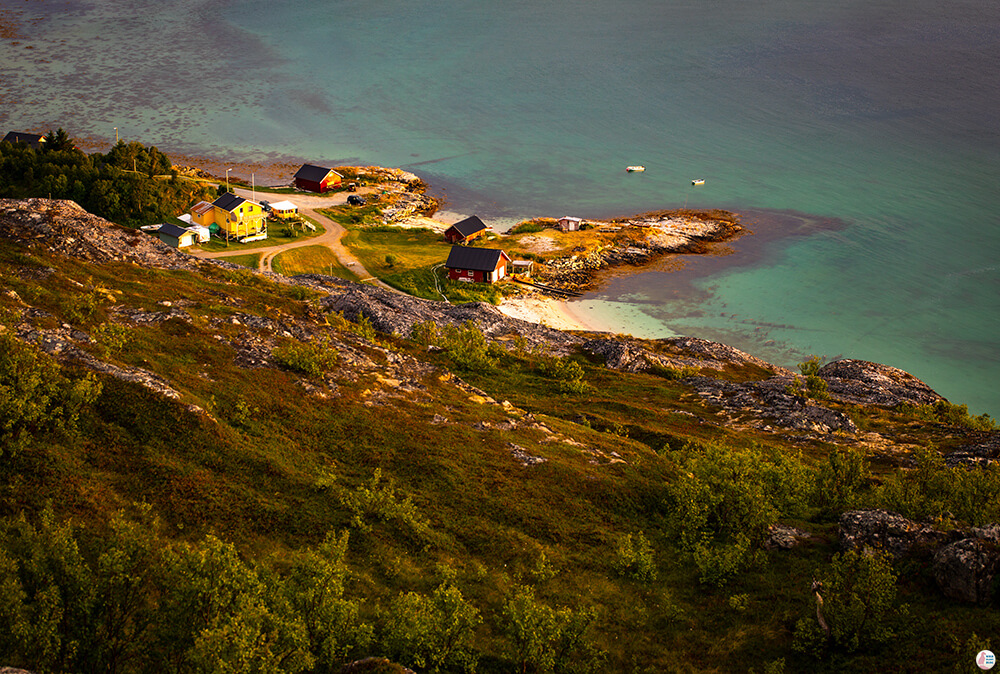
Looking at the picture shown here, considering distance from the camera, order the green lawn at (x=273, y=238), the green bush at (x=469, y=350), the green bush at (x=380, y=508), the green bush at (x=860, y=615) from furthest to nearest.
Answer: the green lawn at (x=273, y=238), the green bush at (x=469, y=350), the green bush at (x=380, y=508), the green bush at (x=860, y=615)

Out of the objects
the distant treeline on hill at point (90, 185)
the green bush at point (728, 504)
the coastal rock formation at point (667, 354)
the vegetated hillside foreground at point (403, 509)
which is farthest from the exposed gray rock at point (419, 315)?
the distant treeline on hill at point (90, 185)

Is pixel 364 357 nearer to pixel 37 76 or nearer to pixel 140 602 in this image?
pixel 140 602

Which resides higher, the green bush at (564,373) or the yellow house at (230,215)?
the yellow house at (230,215)

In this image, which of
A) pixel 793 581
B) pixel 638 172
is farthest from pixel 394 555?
pixel 638 172

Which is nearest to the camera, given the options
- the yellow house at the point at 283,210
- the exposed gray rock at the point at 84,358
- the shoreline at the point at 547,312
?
the exposed gray rock at the point at 84,358

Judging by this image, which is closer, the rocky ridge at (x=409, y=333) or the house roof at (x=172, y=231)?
the rocky ridge at (x=409, y=333)

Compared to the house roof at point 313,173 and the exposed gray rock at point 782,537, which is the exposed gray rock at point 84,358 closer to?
the exposed gray rock at point 782,537
